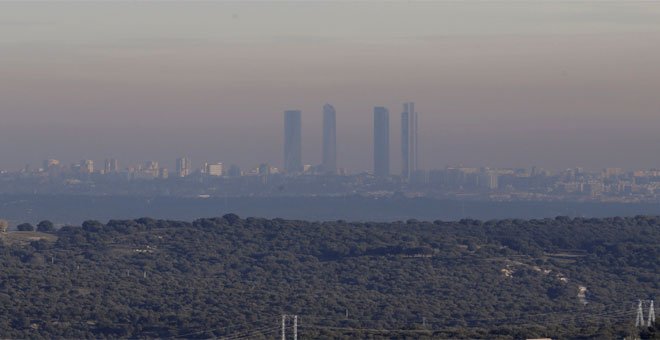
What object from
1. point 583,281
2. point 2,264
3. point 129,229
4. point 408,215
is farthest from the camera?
point 408,215

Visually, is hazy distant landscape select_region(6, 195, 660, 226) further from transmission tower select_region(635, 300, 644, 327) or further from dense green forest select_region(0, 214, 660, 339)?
transmission tower select_region(635, 300, 644, 327)

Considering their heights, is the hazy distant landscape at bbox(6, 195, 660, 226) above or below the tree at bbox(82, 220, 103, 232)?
below

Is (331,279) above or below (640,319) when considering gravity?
below

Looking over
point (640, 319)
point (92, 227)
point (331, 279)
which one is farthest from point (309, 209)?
point (640, 319)

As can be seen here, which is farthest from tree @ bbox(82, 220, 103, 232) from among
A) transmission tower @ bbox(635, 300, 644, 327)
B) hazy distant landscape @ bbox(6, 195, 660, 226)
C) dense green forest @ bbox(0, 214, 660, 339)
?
hazy distant landscape @ bbox(6, 195, 660, 226)

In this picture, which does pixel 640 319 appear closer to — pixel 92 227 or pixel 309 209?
pixel 92 227

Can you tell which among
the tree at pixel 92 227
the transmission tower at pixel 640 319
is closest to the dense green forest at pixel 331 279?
the tree at pixel 92 227

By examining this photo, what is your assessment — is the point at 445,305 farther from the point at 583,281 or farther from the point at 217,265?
the point at 217,265

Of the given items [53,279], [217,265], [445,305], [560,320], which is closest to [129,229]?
[217,265]
